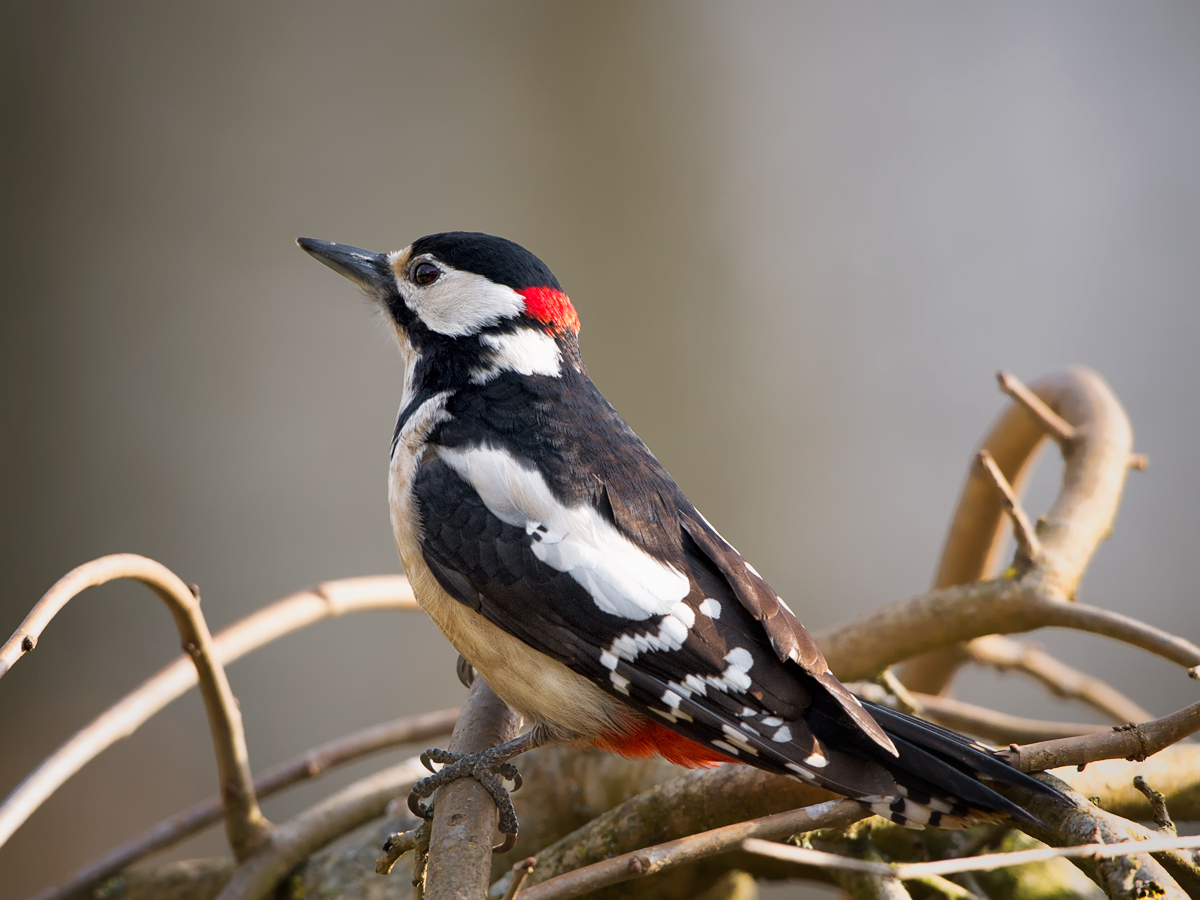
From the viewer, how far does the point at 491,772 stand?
96 centimetres

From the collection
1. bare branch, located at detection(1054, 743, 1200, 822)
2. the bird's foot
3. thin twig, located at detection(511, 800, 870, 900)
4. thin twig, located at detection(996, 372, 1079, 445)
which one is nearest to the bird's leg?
the bird's foot

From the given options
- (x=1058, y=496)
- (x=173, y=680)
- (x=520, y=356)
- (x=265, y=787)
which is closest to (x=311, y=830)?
(x=265, y=787)

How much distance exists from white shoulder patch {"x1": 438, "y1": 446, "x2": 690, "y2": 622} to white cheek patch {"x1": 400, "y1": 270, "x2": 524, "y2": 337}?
0.24 m

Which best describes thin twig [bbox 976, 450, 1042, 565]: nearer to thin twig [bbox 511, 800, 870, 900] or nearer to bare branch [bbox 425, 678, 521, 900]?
thin twig [bbox 511, 800, 870, 900]

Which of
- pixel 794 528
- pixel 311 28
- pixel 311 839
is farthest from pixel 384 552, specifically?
pixel 311 839

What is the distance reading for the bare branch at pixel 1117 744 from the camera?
0.73m

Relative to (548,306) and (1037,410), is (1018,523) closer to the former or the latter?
Result: (1037,410)

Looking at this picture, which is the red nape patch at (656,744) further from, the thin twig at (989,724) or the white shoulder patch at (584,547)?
the thin twig at (989,724)

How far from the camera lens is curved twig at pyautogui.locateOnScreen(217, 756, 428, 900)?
3.70ft

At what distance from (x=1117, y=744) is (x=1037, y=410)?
673 millimetres

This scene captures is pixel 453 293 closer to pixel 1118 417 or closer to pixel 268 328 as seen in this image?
pixel 1118 417

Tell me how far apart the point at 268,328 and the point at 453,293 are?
2.05 metres

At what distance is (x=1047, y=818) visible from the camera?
782mm

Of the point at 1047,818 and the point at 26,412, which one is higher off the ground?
the point at 26,412
